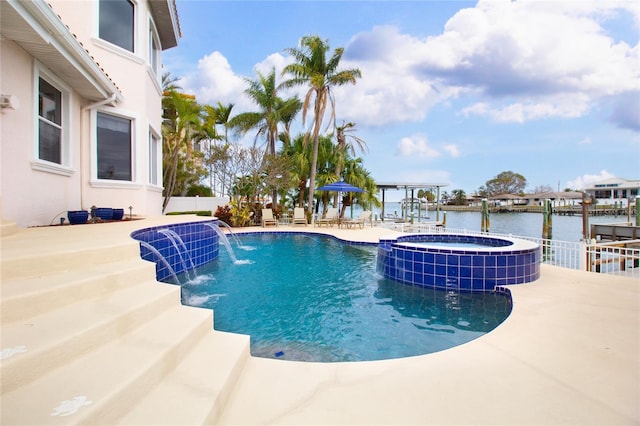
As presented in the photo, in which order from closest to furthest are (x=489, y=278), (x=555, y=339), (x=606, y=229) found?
(x=555, y=339) → (x=489, y=278) → (x=606, y=229)

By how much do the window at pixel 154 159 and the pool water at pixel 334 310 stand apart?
4.35 m

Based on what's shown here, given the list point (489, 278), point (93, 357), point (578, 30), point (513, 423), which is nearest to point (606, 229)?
point (578, 30)

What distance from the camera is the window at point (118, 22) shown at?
8523 millimetres

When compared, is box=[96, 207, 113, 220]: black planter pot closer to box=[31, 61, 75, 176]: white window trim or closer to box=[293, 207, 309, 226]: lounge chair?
box=[31, 61, 75, 176]: white window trim

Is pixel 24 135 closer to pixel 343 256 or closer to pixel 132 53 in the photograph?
pixel 132 53

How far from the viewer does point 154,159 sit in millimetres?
11289

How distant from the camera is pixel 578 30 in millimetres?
8305

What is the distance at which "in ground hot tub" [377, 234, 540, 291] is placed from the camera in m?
6.47

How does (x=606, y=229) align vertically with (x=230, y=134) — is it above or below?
below

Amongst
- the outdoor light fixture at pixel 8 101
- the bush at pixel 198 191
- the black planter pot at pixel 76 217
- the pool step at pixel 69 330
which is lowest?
the pool step at pixel 69 330

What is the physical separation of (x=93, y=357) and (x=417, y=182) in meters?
23.2

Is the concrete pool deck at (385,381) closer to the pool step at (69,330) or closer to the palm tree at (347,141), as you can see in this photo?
the pool step at (69,330)

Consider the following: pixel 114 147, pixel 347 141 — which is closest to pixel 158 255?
pixel 114 147

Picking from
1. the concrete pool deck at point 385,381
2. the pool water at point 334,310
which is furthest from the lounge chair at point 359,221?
the concrete pool deck at point 385,381
